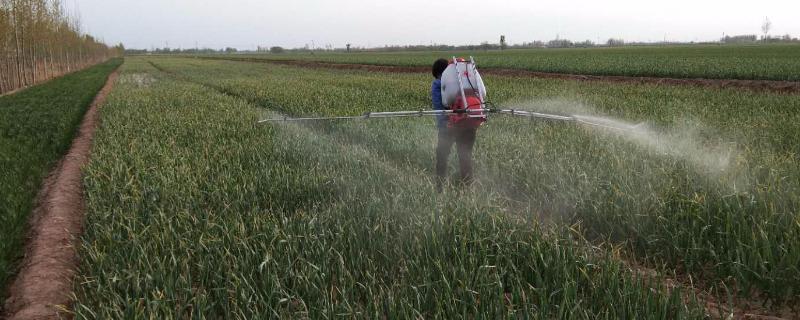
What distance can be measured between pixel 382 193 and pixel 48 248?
301 centimetres

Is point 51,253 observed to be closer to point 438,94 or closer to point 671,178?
point 438,94

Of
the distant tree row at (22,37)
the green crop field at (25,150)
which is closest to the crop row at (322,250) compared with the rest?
the green crop field at (25,150)

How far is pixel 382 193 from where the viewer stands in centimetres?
510

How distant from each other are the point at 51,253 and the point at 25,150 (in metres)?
5.57

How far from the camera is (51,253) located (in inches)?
172

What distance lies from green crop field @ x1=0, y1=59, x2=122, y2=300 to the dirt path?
113mm

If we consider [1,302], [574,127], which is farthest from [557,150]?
[1,302]

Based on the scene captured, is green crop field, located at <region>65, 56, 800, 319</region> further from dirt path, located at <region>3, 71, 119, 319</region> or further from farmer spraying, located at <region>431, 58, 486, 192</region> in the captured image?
farmer spraying, located at <region>431, 58, 486, 192</region>

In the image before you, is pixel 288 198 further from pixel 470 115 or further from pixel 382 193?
pixel 470 115

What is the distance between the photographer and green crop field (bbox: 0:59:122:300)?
481 cm

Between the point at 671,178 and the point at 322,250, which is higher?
the point at 671,178

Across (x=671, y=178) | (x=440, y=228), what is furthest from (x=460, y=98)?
(x=671, y=178)

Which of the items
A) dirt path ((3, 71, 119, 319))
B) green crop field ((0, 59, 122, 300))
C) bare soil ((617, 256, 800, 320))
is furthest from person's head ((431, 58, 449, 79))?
green crop field ((0, 59, 122, 300))

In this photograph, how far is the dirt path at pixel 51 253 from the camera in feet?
11.5
